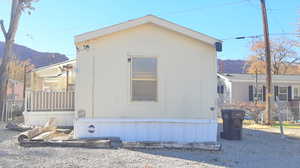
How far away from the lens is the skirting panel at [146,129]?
6840mm

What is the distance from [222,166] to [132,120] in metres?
2.77

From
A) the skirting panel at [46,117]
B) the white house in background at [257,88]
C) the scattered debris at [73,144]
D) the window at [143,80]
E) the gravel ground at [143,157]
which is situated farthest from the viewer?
the white house in background at [257,88]

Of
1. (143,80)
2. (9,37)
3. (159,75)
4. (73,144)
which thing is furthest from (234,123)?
(9,37)

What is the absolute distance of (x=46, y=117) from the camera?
966cm

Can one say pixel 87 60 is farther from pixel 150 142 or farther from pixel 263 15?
pixel 263 15

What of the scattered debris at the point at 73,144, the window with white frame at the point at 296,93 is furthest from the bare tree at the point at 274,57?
the scattered debris at the point at 73,144

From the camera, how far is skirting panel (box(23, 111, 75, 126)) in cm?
959

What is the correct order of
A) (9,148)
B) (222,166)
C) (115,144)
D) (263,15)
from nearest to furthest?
(222,166)
(9,148)
(115,144)
(263,15)

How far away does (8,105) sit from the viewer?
13.0 meters

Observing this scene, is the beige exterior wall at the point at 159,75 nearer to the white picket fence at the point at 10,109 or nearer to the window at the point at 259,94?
the white picket fence at the point at 10,109

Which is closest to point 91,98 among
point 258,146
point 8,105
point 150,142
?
point 150,142

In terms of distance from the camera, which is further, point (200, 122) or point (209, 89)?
point (209, 89)

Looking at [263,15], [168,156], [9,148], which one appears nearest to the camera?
[168,156]

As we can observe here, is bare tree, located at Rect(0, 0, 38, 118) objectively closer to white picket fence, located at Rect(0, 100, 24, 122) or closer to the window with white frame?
white picket fence, located at Rect(0, 100, 24, 122)
